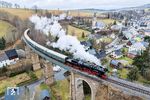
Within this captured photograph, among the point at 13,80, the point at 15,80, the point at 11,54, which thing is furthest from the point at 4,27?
the point at 15,80

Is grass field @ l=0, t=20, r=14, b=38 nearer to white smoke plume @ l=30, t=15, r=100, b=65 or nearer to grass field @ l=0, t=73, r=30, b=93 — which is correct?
white smoke plume @ l=30, t=15, r=100, b=65

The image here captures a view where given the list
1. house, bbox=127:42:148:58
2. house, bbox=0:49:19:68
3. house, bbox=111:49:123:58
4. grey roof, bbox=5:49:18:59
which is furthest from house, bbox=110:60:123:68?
grey roof, bbox=5:49:18:59

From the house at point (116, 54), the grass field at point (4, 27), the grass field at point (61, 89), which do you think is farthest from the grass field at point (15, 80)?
the grass field at point (4, 27)

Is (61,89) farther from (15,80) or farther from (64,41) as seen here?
(64,41)

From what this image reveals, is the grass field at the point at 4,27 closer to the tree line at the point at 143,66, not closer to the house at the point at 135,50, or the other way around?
the house at the point at 135,50

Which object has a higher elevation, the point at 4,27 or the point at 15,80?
the point at 4,27

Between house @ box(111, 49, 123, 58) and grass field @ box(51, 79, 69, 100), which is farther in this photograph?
house @ box(111, 49, 123, 58)

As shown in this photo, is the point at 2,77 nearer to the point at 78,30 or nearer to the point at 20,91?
the point at 20,91

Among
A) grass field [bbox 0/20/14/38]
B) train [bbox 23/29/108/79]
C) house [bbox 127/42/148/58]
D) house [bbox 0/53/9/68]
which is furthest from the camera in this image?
grass field [bbox 0/20/14/38]
